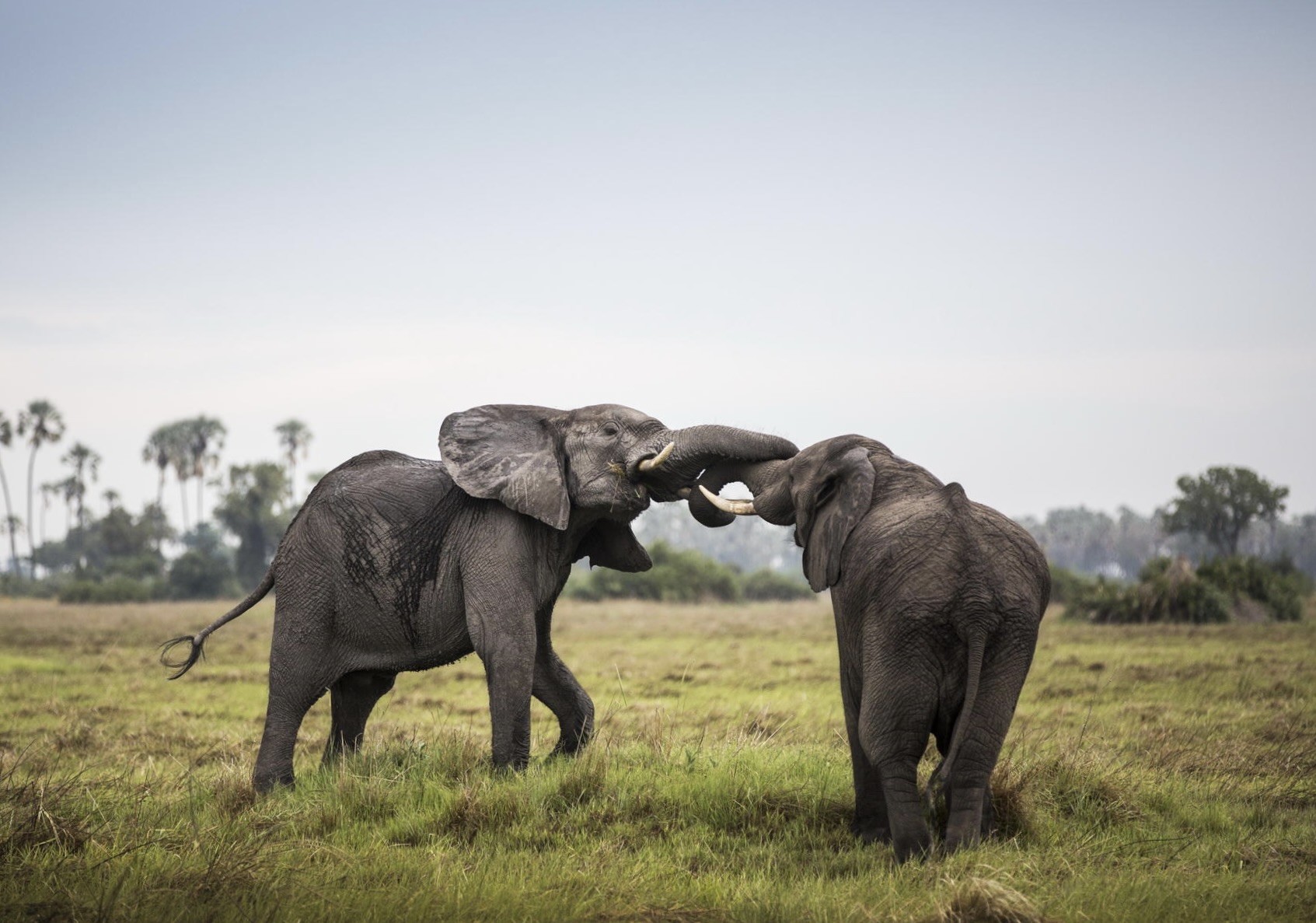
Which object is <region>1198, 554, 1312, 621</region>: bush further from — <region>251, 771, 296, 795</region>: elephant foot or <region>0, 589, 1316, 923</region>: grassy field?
<region>251, 771, 296, 795</region>: elephant foot

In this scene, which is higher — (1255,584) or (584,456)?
(584,456)

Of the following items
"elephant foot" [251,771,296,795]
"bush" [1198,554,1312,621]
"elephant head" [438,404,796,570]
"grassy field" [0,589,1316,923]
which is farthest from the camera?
"bush" [1198,554,1312,621]

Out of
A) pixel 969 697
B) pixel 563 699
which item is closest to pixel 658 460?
pixel 563 699

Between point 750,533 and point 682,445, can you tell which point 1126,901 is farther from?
point 750,533

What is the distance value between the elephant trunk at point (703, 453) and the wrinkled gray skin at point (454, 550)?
1 centimetres

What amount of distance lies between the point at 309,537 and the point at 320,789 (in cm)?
173

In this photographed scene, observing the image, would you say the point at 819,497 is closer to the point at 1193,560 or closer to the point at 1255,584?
the point at 1255,584

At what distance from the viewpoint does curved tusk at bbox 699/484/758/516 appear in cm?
768

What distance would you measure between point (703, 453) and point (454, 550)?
1.87 m

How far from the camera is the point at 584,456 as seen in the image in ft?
28.0

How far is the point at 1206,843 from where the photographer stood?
702cm

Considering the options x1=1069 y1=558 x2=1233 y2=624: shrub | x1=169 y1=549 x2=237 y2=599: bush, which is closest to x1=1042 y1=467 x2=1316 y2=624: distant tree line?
x1=1069 y1=558 x2=1233 y2=624: shrub

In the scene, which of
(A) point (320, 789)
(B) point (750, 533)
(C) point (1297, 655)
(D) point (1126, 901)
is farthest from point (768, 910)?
(B) point (750, 533)

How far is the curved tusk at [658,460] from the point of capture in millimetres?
8156
